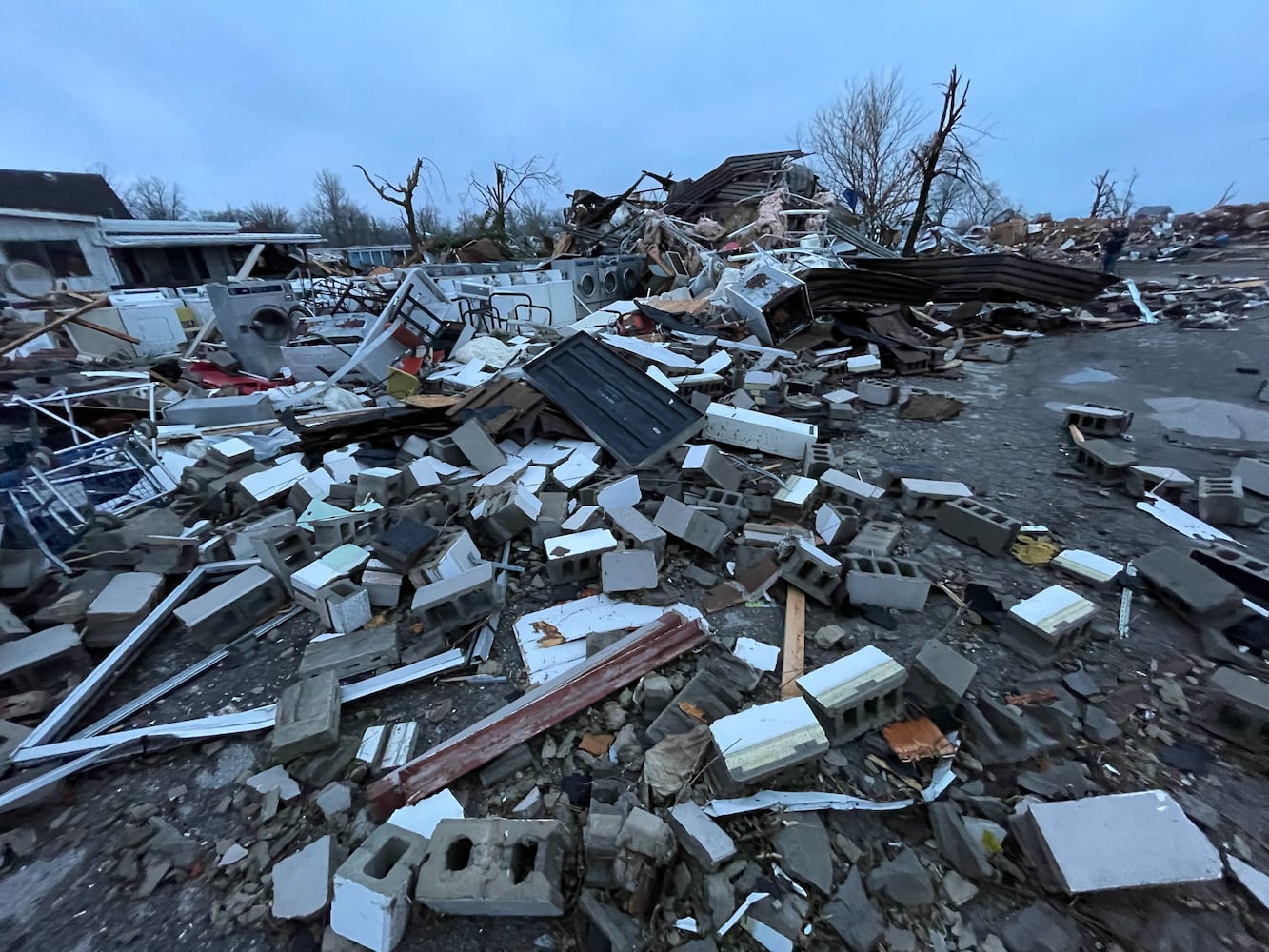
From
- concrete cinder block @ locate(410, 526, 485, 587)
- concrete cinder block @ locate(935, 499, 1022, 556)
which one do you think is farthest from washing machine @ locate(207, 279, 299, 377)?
concrete cinder block @ locate(935, 499, 1022, 556)

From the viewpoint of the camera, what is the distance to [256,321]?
7.23 meters

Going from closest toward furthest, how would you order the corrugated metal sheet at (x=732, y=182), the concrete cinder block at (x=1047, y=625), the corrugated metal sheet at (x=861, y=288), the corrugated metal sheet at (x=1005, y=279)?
1. the concrete cinder block at (x=1047, y=625)
2. the corrugated metal sheet at (x=861, y=288)
3. the corrugated metal sheet at (x=1005, y=279)
4. the corrugated metal sheet at (x=732, y=182)

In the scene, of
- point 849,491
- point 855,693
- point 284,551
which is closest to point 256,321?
point 284,551

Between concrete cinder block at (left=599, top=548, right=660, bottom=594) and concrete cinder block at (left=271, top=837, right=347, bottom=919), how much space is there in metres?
1.58

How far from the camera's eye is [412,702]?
2467 mm

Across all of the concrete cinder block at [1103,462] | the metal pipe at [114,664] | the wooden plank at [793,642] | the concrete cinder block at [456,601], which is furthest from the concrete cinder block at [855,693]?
the metal pipe at [114,664]

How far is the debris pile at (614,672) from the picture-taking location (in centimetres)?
164

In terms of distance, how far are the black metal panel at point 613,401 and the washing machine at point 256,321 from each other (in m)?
4.86

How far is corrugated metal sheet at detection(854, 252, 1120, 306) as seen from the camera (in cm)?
971

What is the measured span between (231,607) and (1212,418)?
8.40 m

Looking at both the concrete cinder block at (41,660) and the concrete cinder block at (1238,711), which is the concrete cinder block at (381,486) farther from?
the concrete cinder block at (1238,711)

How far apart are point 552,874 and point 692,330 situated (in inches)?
277

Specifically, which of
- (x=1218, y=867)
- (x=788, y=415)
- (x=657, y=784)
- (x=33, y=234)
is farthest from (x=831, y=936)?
(x=33, y=234)

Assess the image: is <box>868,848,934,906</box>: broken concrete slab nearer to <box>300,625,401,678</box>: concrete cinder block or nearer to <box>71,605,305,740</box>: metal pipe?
<box>300,625,401,678</box>: concrete cinder block
